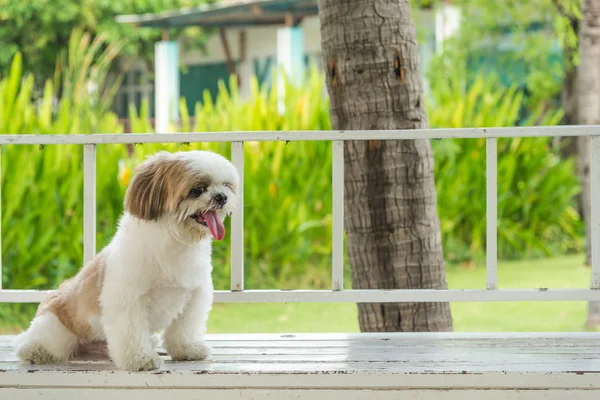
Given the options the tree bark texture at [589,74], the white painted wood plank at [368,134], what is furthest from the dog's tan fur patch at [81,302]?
the tree bark texture at [589,74]

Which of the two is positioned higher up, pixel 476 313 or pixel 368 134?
pixel 368 134

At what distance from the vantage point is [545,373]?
2824 millimetres

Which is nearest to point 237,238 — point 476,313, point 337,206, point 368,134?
point 337,206

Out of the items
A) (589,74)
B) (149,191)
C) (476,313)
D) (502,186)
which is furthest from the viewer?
(502,186)

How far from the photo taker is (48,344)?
304cm

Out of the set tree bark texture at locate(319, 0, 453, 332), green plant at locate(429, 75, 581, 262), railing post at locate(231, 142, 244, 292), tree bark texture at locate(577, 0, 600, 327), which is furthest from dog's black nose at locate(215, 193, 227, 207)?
green plant at locate(429, 75, 581, 262)

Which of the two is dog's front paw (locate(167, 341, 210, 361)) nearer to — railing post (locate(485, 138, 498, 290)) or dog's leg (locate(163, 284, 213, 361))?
dog's leg (locate(163, 284, 213, 361))

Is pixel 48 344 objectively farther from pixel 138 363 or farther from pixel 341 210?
pixel 341 210

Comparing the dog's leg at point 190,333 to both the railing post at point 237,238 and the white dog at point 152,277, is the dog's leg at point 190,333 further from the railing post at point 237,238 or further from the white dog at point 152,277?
the railing post at point 237,238

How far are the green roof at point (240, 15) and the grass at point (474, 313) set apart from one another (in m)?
7.16

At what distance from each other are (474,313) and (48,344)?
571 cm

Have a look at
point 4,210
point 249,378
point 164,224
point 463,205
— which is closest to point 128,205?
point 164,224

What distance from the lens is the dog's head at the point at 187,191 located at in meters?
2.76

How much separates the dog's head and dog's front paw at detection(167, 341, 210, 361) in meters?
0.41
